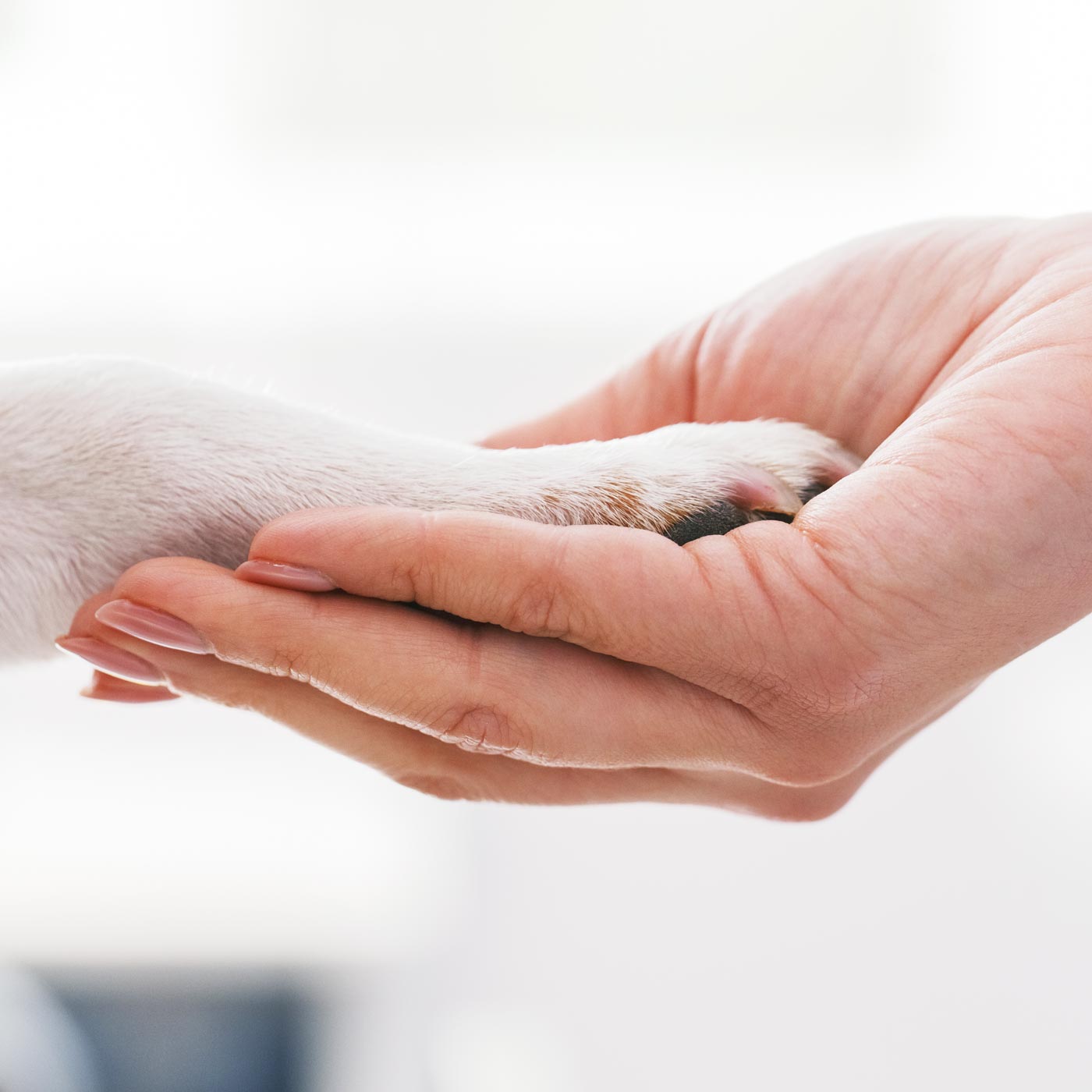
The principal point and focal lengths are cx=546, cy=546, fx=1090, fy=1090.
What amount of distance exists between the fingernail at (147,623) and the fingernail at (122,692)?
139mm

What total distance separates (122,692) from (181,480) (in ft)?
0.64

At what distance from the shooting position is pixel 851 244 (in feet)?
2.73

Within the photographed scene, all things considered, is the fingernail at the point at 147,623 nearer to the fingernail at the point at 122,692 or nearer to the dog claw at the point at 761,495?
the fingernail at the point at 122,692

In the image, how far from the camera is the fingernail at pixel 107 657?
0.50 meters

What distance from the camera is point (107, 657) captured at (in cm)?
51

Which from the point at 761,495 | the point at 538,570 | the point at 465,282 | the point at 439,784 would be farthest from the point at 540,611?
the point at 465,282

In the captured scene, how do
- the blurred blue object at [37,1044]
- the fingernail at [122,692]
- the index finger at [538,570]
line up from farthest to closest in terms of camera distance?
the blurred blue object at [37,1044]
the fingernail at [122,692]
the index finger at [538,570]

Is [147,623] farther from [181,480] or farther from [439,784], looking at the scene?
[439,784]

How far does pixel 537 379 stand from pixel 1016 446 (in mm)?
1104

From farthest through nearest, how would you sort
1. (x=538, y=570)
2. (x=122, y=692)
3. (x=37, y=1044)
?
(x=37, y=1044) < (x=122, y=692) < (x=538, y=570)

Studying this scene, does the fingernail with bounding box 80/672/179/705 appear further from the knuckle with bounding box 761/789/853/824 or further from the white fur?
the knuckle with bounding box 761/789/853/824

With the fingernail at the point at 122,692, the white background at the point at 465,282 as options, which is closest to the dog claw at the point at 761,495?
the fingernail at the point at 122,692

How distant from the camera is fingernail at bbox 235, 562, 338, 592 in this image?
48cm

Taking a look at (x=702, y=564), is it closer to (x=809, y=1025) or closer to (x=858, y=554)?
(x=858, y=554)
